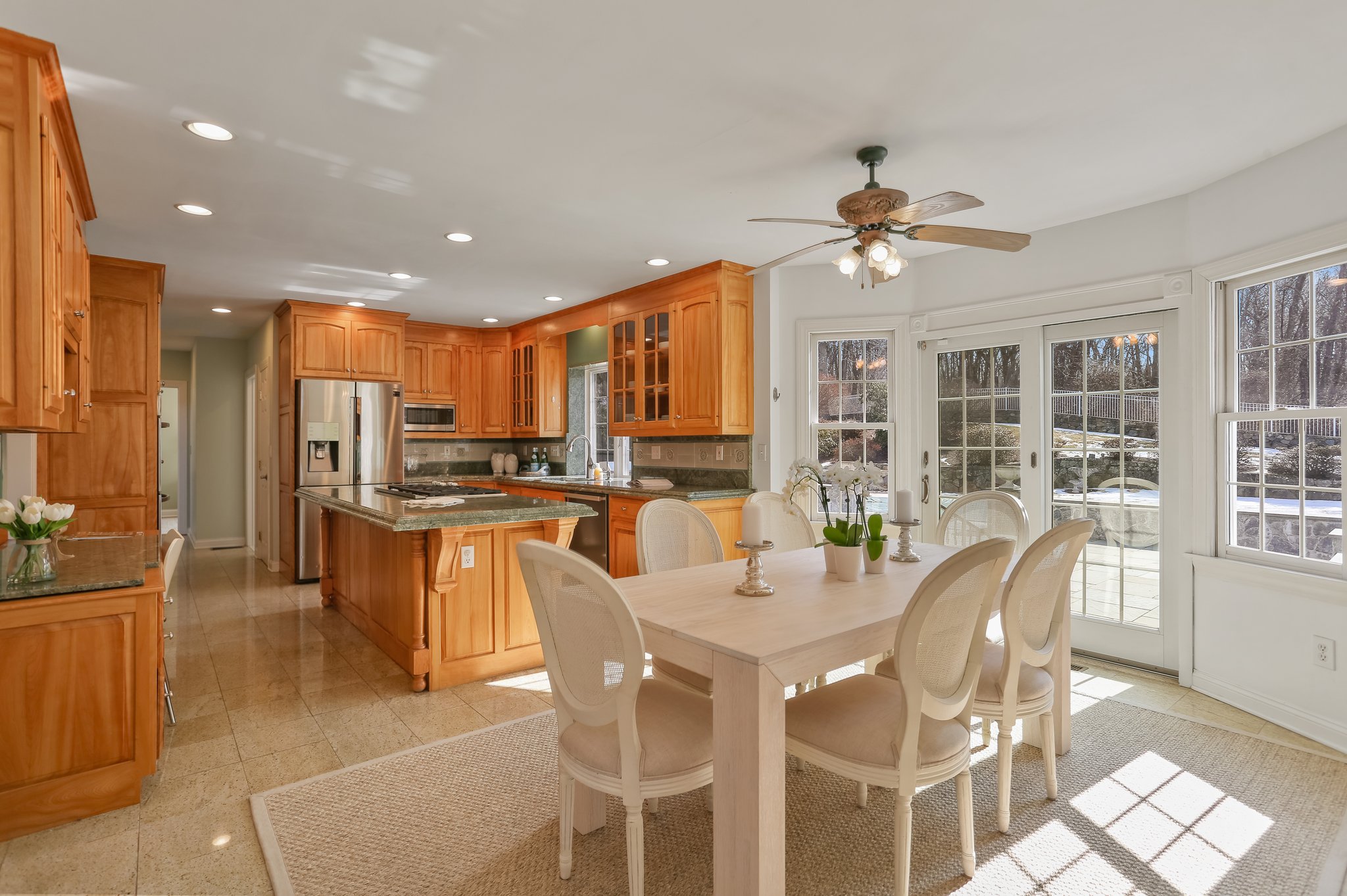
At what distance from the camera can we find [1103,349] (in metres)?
3.79

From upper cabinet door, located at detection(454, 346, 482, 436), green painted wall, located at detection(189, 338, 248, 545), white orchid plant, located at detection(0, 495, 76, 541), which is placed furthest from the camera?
green painted wall, located at detection(189, 338, 248, 545)

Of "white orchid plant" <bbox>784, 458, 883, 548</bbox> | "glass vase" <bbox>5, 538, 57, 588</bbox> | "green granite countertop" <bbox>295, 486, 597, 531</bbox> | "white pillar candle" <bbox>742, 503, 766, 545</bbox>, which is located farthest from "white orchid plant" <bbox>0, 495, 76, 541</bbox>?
"white orchid plant" <bbox>784, 458, 883, 548</bbox>

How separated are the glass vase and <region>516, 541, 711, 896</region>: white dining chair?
168 cm

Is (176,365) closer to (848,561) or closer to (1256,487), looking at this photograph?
(848,561)

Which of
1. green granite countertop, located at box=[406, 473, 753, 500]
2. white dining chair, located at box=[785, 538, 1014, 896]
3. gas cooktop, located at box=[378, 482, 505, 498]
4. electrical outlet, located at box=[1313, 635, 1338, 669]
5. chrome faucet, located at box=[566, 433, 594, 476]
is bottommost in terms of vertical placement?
electrical outlet, located at box=[1313, 635, 1338, 669]

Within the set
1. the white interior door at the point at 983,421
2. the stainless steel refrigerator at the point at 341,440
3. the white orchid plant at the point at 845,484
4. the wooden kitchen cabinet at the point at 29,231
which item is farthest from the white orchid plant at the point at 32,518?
the white interior door at the point at 983,421

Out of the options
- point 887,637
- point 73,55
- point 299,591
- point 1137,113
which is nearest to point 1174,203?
point 1137,113

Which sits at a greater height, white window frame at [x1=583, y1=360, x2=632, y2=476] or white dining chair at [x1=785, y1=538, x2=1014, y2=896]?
white window frame at [x1=583, y1=360, x2=632, y2=476]

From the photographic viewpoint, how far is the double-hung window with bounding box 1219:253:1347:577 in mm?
2844

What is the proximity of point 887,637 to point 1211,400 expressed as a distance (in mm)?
2532

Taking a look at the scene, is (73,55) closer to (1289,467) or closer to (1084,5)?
(1084,5)

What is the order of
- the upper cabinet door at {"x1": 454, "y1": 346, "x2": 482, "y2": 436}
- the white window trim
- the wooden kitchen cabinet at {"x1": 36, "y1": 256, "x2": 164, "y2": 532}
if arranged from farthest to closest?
the upper cabinet door at {"x1": 454, "y1": 346, "x2": 482, "y2": 436}
the wooden kitchen cabinet at {"x1": 36, "y1": 256, "x2": 164, "y2": 532}
the white window trim

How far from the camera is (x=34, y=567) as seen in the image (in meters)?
2.20

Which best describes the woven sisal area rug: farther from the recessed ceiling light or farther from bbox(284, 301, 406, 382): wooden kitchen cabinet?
bbox(284, 301, 406, 382): wooden kitchen cabinet
